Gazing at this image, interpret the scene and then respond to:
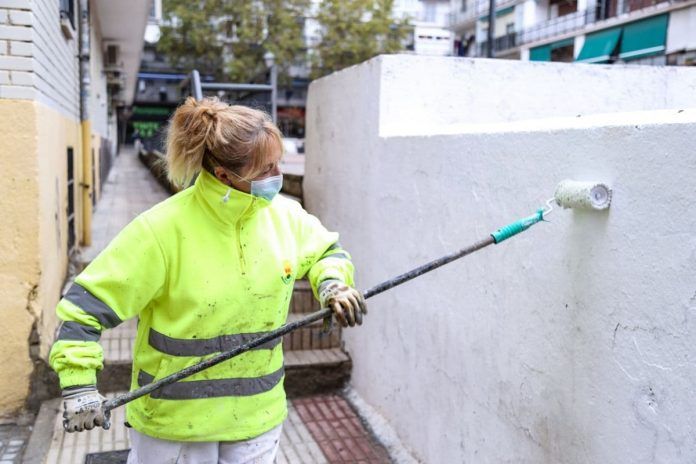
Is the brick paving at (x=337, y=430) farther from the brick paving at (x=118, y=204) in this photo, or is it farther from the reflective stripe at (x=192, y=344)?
the brick paving at (x=118, y=204)

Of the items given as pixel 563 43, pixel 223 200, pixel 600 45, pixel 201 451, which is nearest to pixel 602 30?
pixel 563 43

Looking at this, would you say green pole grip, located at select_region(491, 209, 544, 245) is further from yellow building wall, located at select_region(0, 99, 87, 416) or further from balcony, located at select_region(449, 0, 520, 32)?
balcony, located at select_region(449, 0, 520, 32)

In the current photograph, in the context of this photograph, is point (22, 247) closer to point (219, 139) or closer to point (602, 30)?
point (219, 139)

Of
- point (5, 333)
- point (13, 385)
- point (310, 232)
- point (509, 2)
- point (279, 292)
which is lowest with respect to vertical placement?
point (13, 385)

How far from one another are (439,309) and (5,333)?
252 centimetres

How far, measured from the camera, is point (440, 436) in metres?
3.45

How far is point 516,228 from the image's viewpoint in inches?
95.5

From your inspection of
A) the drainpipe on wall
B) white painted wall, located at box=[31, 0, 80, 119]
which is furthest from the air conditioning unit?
white painted wall, located at box=[31, 0, 80, 119]

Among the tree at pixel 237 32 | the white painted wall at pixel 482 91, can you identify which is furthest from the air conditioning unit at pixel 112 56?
the white painted wall at pixel 482 91

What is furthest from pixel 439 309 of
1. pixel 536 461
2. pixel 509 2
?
pixel 509 2

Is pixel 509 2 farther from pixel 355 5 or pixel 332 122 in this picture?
pixel 355 5

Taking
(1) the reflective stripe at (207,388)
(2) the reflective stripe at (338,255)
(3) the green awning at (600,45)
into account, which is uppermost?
(3) the green awning at (600,45)

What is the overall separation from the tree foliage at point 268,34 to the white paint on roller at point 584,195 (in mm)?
24234

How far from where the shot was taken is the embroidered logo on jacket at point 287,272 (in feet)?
7.65
